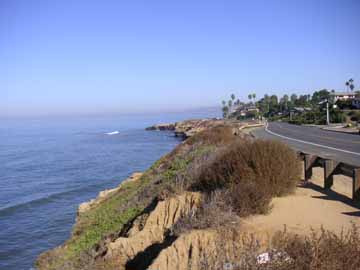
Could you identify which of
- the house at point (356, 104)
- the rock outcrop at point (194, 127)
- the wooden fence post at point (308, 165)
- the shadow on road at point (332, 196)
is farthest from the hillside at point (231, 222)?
the house at point (356, 104)

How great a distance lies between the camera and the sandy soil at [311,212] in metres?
7.00

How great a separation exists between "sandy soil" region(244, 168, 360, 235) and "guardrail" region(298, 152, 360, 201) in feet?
0.79

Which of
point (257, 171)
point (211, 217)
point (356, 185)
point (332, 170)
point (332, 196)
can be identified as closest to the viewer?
point (211, 217)

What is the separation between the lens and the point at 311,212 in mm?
8070

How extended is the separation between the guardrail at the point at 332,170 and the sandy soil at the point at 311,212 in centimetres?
24

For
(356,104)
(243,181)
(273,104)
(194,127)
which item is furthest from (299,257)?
(273,104)

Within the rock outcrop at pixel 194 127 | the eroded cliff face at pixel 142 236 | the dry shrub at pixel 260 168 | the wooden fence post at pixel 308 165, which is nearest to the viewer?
the eroded cliff face at pixel 142 236

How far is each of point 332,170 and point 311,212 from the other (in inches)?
101

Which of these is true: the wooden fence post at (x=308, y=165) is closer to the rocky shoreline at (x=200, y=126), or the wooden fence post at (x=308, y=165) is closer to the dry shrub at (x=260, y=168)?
the dry shrub at (x=260, y=168)

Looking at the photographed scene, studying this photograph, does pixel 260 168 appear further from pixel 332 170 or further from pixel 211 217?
pixel 211 217

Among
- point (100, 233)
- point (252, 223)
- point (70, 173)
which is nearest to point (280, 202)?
point (252, 223)

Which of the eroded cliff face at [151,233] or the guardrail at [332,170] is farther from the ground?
the guardrail at [332,170]

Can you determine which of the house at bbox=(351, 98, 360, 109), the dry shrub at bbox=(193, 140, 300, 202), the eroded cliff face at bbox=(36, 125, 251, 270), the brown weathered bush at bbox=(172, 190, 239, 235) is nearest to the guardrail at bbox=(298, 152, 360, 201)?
the dry shrub at bbox=(193, 140, 300, 202)

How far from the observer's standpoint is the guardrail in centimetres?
877
